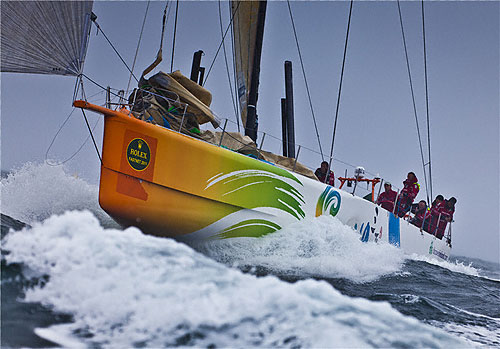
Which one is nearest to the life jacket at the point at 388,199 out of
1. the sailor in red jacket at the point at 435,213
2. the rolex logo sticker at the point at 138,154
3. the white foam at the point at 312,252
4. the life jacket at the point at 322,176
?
the life jacket at the point at 322,176

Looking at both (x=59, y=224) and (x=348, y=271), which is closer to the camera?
(x=59, y=224)

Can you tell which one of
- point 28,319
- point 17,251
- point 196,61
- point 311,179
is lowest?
point 28,319

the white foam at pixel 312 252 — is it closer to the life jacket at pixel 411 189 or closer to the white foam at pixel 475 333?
the white foam at pixel 475 333

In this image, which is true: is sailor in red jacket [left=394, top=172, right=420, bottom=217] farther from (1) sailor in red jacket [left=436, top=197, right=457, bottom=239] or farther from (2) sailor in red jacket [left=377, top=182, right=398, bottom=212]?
(1) sailor in red jacket [left=436, top=197, right=457, bottom=239]

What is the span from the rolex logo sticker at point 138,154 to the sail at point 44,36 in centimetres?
79

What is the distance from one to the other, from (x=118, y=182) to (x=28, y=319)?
2.34 meters

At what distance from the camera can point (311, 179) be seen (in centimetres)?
545

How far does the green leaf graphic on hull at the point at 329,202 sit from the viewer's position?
542 centimetres

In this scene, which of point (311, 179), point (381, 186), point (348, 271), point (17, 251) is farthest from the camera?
point (381, 186)

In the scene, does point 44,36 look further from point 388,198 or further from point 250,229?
point 388,198

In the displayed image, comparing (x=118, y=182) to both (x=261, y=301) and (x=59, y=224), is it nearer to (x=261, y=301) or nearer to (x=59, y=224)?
(x=59, y=224)

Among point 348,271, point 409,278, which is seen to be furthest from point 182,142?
point 409,278

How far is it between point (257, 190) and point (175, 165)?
3.42 feet

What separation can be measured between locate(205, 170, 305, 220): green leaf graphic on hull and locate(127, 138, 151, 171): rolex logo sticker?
2.16 feet
